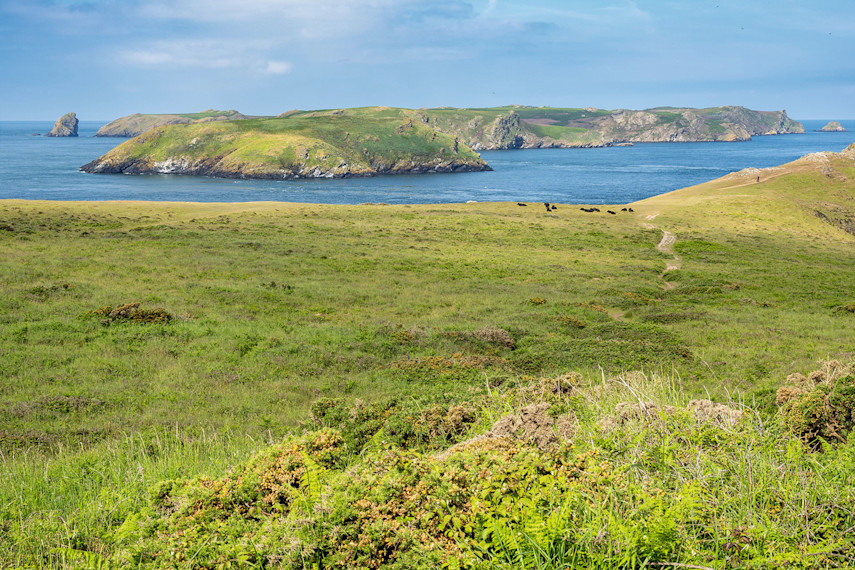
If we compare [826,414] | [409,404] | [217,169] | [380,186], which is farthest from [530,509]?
[217,169]

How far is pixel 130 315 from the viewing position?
769 inches

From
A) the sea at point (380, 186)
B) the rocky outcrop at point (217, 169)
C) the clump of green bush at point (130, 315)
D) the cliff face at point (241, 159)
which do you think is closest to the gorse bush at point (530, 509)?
the clump of green bush at point (130, 315)

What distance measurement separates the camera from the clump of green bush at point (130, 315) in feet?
63.6

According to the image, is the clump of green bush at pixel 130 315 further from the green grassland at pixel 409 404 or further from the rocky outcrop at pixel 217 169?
the rocky outcrop at pixel 217 169

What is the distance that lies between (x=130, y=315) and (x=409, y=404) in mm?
14764

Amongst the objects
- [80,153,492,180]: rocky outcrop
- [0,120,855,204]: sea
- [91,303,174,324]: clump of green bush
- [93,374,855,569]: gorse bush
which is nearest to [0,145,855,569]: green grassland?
[93,374,855,569]: gorse bush

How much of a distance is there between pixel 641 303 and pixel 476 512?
25644 mm

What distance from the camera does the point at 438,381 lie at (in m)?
14.2

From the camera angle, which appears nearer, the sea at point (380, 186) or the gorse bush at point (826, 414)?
the gorse bush at point (826, 414)

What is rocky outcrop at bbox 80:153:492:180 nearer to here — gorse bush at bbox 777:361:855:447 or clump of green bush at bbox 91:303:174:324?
clump of green bush at bbox 91:303:174:324

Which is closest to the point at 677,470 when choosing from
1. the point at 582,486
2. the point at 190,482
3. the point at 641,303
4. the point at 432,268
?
the point at 582,486

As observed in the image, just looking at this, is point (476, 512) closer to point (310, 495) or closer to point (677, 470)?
point (310, 495)

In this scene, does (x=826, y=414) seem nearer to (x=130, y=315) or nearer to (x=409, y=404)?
(x=409, y=404)

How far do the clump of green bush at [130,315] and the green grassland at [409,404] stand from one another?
6.3 inches
